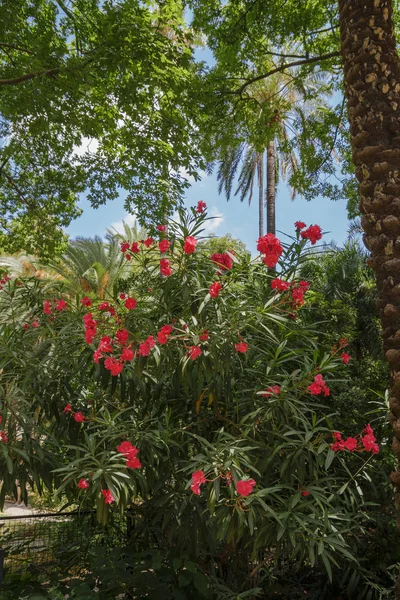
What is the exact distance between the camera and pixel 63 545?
4684 millimetres

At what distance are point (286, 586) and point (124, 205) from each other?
575 centimetres

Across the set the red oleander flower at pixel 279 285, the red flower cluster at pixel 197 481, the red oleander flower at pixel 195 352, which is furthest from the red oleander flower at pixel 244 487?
the red oleander flower at pixel 279 285

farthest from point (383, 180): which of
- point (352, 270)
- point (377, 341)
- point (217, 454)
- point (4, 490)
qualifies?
point (352, 270)

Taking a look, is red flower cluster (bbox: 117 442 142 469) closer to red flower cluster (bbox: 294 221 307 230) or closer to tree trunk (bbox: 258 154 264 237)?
red flower cluster (bbox: 294 221 307 230)

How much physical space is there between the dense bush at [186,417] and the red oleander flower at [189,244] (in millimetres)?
10

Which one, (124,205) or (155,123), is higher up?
(155,123)

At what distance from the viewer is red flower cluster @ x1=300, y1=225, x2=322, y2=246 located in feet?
12.1

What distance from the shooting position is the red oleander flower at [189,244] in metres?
3.49

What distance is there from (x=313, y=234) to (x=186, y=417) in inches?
62.3

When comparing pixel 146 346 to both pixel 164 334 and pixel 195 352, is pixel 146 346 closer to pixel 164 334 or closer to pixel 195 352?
pixel 164 334

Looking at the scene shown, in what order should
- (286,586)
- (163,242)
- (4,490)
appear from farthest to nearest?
(286,586), (163,242), (4,490)

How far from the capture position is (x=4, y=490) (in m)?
3.32

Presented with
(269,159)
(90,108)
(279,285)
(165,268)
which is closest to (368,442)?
(279,285)

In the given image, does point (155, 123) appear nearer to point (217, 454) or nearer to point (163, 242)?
→ point (163, 242)
